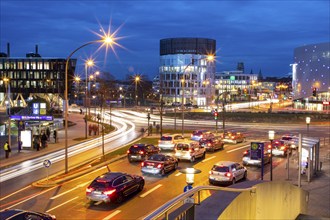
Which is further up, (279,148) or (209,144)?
(209,144)

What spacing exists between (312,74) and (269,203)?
132502mm

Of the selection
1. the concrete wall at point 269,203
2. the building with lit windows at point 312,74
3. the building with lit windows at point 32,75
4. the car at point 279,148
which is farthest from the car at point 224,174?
the building with lit windows at point 312,74

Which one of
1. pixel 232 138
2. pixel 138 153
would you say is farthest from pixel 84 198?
pixel 232 138

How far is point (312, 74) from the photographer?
13525 centimetres

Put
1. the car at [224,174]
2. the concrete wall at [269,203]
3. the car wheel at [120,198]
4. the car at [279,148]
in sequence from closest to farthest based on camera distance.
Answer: the concrete wall at [269,203]
the car wheel at [120,198]
the car at [224,174]
the car at [279,148]

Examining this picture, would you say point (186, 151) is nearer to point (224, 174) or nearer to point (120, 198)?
point (224, 174)

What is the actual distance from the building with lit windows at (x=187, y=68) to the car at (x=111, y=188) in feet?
405

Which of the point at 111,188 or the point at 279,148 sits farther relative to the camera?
the point at 279,148

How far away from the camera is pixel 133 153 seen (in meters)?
31.8

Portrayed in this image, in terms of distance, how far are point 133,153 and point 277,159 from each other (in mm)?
13015

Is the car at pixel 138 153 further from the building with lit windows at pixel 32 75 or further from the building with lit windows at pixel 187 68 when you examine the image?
the building with lit windows at pixel 187 68

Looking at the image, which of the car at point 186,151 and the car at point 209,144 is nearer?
the car at point 186,151

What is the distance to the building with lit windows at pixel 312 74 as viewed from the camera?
419 feet

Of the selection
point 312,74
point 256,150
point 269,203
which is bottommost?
point 256,150
